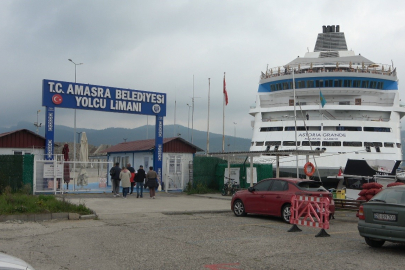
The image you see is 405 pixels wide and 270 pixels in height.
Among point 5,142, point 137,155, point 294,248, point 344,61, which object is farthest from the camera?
point 344,61

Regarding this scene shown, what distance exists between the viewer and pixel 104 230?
1118 centimetres

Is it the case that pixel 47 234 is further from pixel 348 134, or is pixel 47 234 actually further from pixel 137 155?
pixel 348 134

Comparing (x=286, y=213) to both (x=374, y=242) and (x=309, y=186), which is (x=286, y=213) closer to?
(x=309, y=186)

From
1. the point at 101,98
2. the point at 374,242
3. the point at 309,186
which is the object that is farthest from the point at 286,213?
the point at 101,98

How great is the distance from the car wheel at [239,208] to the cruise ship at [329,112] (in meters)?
16.0

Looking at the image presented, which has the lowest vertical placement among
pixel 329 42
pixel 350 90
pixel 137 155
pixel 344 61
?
pixel 137 155

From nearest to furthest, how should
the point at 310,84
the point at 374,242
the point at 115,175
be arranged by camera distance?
the point at 374,242
the point at 115,175
the point at 310,84

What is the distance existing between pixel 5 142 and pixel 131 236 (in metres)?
15.8

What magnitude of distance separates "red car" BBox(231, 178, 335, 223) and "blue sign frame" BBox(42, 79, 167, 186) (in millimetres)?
11630

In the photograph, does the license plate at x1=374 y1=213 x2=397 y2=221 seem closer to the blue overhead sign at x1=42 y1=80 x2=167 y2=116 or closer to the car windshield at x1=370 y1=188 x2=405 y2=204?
the car windshield at x1=370 y1=188 x2=405 y2=204

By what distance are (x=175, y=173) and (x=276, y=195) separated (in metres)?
12.8

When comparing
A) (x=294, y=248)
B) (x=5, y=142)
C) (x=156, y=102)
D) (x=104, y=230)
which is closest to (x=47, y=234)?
(x=104, y=230)

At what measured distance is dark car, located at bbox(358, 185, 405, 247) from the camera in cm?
825

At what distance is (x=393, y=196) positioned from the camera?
882cm
